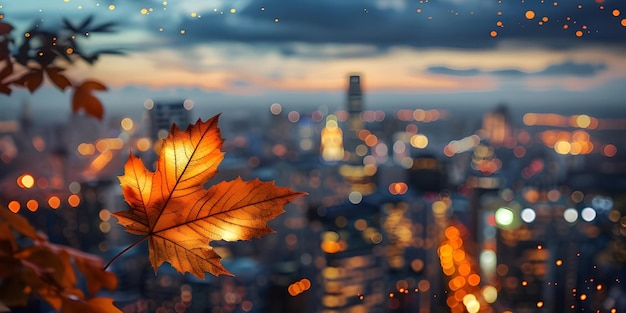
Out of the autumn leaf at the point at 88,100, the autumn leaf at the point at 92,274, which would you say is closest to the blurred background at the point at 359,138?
the autumn leaf at the point at 88,100

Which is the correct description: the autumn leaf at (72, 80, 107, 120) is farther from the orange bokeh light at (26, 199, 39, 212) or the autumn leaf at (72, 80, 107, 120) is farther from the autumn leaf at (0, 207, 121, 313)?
the orange bokeh light at (26, 199, 39, 212)

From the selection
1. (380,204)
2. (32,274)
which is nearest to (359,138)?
(380,204)

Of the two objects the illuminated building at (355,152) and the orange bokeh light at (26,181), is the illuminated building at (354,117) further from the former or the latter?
the orange bokeh light at (26,181)

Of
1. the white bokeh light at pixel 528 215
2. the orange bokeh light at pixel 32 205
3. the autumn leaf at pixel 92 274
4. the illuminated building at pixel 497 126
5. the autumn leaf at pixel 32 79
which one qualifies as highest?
the autumn leaf at pixel 32 79

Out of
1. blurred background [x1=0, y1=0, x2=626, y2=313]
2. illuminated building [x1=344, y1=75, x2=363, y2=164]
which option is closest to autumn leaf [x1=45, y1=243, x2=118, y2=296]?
blurred background [x1=0, y1=0, x2=626, y2=313]

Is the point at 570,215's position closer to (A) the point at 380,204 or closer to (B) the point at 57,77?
(A) the point at 380,204

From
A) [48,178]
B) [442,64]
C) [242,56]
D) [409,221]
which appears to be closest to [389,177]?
[409,221]
